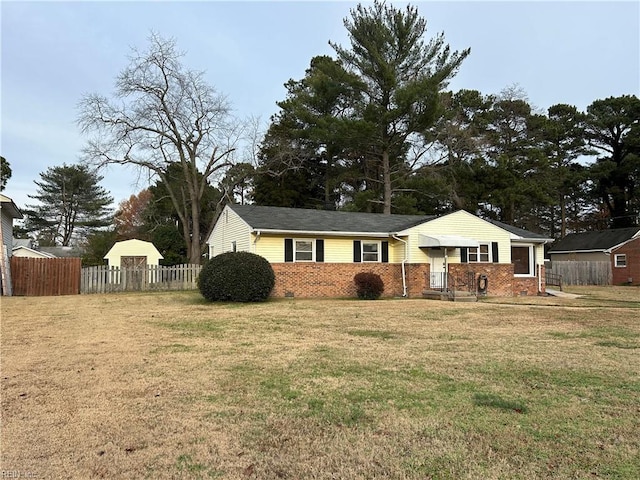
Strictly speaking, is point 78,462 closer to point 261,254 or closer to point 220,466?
point 220,466

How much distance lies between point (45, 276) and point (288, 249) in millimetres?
10196

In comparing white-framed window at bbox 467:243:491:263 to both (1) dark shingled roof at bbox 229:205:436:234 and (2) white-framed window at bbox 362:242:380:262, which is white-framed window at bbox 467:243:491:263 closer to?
(1) dark shingled roof at bbox 229:205:436:234

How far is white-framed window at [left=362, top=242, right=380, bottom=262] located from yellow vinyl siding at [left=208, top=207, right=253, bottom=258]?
15.9 feet

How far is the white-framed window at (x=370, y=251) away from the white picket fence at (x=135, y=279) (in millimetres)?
7484

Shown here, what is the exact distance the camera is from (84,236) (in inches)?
2008

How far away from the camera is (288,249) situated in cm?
1808

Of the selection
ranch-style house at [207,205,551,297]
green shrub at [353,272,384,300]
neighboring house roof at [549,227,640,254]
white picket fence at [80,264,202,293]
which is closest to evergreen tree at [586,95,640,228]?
neighboring house roof at [549,227,640,254]

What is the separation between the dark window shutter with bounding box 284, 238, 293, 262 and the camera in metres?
18.0

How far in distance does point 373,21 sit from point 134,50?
1506 cm

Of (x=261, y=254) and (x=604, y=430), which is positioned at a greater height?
(x=261, y=254)

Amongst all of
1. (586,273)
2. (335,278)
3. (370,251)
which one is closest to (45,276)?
(335,278)

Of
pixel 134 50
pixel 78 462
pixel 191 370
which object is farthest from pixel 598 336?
pixel 134 50

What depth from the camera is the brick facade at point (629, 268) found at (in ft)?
98.9

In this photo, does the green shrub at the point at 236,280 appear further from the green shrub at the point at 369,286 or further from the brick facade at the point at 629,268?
the brick facade at the point at 629,268
